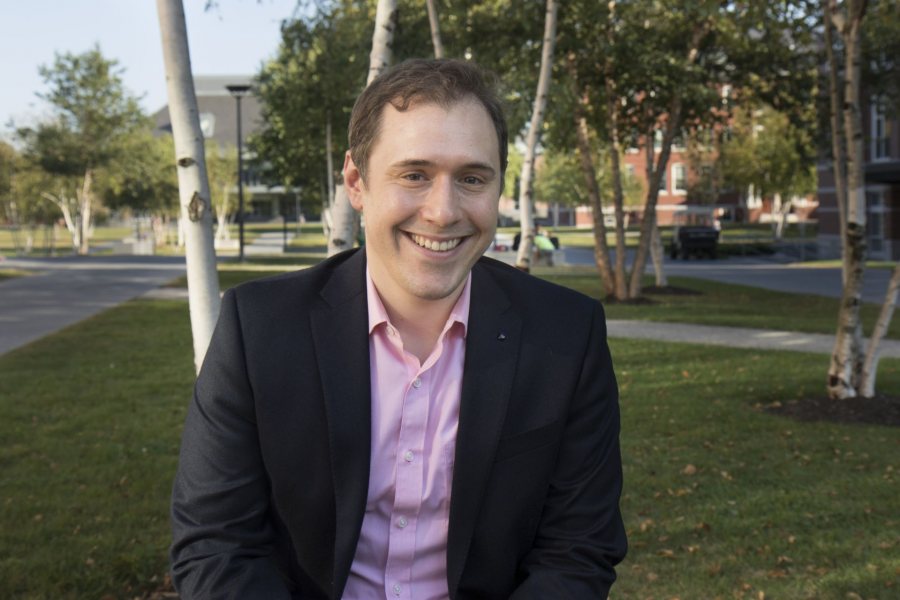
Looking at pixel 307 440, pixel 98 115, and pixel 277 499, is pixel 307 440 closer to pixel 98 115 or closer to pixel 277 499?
pixel 277 499

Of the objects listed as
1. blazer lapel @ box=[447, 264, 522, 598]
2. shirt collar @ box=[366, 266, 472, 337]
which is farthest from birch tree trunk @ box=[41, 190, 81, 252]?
blazer lapel @ box=[447, 264, 522, 598]

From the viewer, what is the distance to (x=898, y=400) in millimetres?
9352

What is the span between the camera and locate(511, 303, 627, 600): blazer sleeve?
252cm

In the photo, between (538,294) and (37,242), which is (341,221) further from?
(37,242)

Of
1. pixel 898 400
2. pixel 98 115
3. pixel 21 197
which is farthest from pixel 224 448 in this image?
pixel 21 197

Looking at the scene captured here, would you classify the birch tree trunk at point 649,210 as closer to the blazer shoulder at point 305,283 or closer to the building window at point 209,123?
the blazer shoulder at point 305,283

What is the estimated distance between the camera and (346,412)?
241 centimetres

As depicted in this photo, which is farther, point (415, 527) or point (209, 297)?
point (209, 297)

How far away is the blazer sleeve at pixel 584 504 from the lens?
2523 mm

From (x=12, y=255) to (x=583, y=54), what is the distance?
3547 cm

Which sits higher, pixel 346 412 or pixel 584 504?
pixel 346 412

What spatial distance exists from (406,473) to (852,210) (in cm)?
732

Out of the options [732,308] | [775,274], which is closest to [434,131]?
[732,308]

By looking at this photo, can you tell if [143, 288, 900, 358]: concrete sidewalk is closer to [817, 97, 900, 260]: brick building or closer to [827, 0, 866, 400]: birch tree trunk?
[827, 0, 866, 400]: birch tree trunk
